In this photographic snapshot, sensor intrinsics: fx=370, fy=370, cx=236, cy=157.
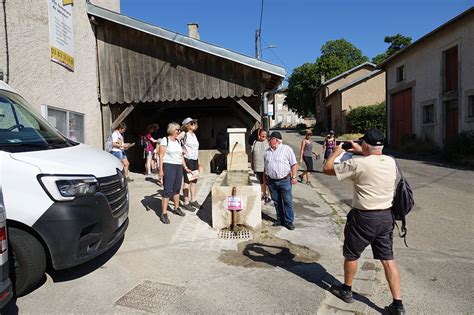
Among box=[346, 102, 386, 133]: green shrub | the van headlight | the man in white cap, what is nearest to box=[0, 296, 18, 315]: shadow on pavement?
the van headlight

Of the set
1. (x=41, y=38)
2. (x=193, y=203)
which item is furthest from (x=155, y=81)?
(x=193, y=203)

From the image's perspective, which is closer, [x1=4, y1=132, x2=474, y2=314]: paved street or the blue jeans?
[x1=4, y1=132, x2=474, y2=314]: paved street

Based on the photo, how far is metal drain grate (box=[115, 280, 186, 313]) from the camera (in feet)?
11.3

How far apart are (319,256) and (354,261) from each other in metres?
1.39

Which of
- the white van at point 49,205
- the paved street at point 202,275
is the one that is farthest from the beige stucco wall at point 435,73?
the white van at point 49,205

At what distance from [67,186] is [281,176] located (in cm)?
335

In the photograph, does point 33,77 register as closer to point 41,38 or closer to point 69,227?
point 41,38

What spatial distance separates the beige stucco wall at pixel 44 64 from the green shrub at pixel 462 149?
12.8 meters

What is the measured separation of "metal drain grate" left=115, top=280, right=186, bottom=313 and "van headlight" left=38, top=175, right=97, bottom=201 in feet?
3.59

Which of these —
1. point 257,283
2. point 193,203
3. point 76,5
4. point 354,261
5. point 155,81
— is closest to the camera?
point 354,261

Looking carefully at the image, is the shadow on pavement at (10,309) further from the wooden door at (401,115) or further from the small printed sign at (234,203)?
the wooden door at (401,115)

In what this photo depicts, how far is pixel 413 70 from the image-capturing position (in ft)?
67.1

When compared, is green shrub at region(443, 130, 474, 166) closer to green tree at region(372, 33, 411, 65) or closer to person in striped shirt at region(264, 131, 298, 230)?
person in striped shirt at region(264, 131, 298, 230)

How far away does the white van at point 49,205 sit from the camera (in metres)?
3.38
